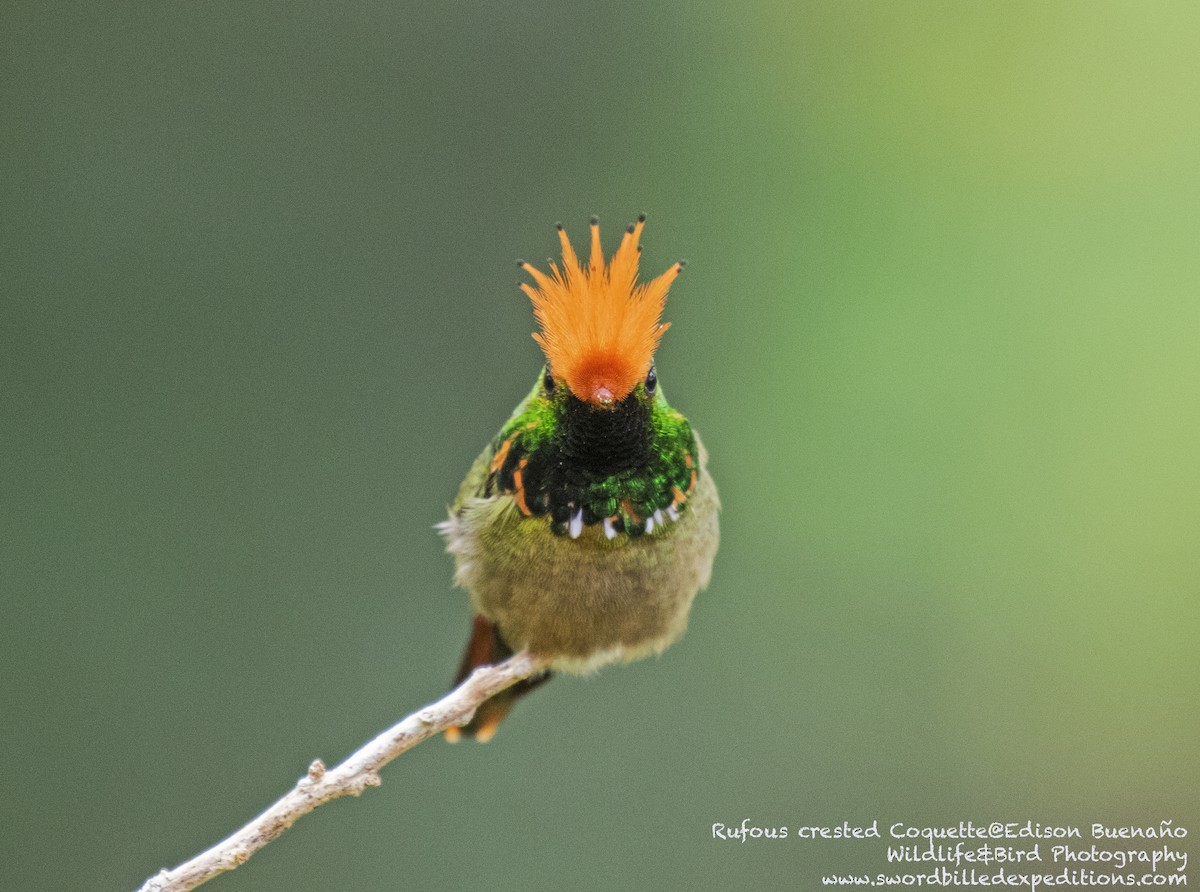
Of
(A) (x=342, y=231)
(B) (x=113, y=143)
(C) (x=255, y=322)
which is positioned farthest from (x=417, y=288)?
(B) (x=113, y=143)

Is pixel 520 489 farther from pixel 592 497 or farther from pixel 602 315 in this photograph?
pixel 602 315

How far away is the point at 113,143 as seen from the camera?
316 cm

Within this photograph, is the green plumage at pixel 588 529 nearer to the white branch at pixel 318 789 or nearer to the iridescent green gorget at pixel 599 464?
the iridescent green gorget at pixel 599 464

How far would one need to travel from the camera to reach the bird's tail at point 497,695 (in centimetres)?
214

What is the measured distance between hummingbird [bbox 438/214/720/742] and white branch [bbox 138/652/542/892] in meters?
0.21

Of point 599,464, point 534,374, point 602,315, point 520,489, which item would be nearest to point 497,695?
point 520,489

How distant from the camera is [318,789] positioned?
151cm

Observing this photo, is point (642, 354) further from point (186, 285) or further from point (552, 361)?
point (186, 285)

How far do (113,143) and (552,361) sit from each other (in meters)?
2.10

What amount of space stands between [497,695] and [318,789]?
68cm

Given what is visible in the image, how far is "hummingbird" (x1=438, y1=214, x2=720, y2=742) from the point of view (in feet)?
5.26

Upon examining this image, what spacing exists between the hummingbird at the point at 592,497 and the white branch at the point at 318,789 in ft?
0.68

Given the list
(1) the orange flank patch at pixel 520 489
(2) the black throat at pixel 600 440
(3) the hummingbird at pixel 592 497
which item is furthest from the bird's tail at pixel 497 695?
(2) the black throat at pixel 600 440

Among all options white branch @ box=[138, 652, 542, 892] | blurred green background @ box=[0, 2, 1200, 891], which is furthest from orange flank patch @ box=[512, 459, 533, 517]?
blurred green background @ box=[0, 2, 1200, 891]
